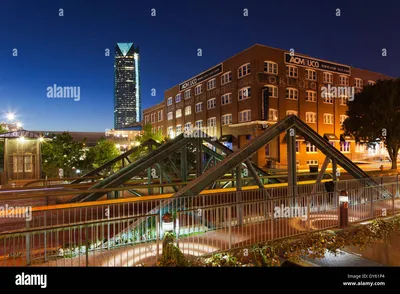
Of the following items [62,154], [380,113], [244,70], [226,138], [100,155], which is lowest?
[100,155]

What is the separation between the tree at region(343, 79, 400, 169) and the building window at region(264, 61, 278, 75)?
11061mm

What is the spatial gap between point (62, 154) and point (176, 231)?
25.5 meters

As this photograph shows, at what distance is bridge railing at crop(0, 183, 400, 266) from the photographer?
590cm

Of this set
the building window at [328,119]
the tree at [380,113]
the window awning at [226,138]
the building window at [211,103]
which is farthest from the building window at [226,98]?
the tree at [380,113]

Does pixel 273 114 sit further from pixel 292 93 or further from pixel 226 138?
pixel 226 138

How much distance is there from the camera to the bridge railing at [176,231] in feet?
19.4

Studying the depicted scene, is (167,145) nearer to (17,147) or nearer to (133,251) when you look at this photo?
(133,251)

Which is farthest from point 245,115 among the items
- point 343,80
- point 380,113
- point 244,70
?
point 343,80

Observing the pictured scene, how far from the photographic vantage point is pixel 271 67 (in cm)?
4003

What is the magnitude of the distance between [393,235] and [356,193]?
2.52m

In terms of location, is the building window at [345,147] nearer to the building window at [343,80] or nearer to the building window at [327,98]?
the building window at [327,98]

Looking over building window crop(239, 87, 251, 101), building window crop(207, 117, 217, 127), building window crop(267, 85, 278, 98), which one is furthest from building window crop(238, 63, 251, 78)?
building window crop(207, 117, 217, 127)

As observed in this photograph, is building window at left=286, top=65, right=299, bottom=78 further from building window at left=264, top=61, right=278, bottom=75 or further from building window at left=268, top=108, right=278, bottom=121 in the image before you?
building window at left=268, top=108, right=278, bottom=121
